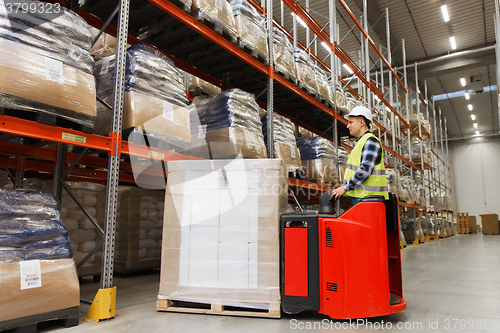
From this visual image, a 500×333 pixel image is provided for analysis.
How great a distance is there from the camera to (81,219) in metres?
4.29

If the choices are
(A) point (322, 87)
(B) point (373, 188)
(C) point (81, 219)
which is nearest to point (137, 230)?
(C) point (81, 219)

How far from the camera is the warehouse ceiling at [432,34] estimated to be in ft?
42.3

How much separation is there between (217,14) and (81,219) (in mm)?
3017

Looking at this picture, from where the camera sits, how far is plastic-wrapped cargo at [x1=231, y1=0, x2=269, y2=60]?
177 inches

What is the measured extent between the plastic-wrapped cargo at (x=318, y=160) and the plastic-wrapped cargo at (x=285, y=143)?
0.85 metres

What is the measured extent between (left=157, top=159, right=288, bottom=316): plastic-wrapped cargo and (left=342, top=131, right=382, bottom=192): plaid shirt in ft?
2.13

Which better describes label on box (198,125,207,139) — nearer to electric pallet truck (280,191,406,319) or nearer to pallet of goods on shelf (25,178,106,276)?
pallet of goods on shelf (25,178,106,276)

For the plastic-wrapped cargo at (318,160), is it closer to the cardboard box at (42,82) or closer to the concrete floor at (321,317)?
the concrete floor at (321,317)

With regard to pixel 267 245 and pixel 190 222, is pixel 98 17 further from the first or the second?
pixel 267 245

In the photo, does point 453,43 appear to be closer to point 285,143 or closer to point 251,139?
point 285,143

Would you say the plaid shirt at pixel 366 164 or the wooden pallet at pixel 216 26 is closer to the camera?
the plaid shirt at pixel 366 164

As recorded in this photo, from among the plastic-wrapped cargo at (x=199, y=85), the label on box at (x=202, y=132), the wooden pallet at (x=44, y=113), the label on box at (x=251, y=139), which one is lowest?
the wooden pallet at (x=44, y=113)

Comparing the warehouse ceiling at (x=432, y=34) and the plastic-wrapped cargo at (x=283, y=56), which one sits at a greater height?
the warehouse ceiling at (x=432, y=34)

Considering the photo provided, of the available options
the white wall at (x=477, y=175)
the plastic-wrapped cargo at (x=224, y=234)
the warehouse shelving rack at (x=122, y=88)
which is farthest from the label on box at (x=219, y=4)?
the white wall at (x=477, y=175)
